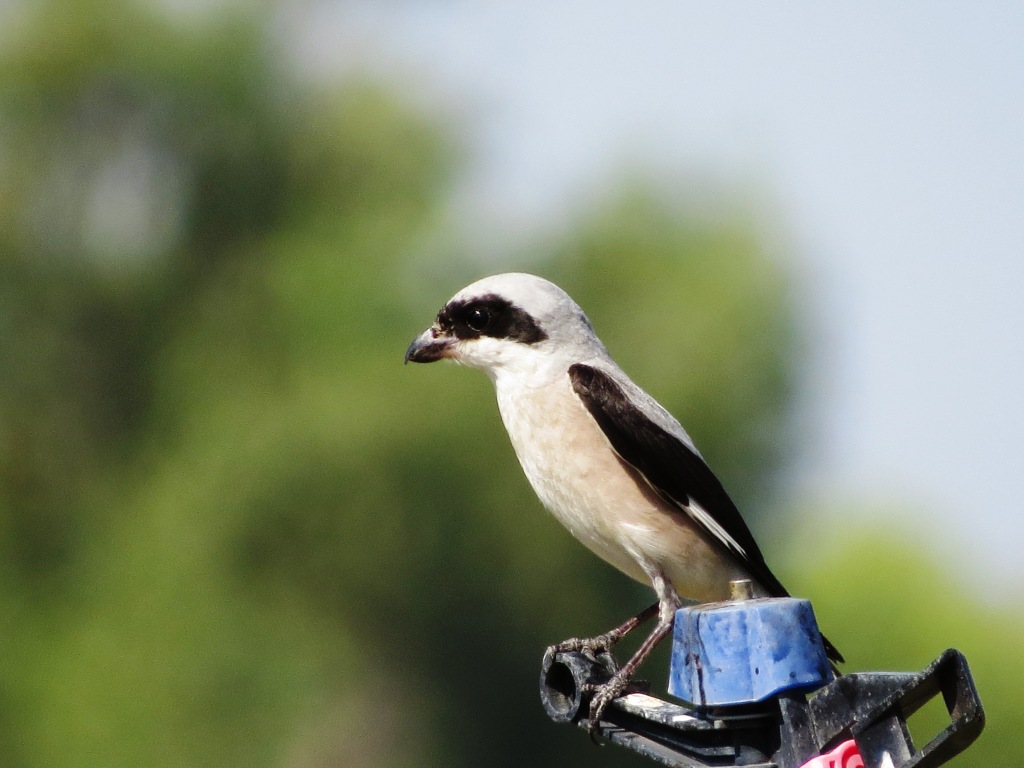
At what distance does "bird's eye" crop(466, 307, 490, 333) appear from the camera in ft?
11.6

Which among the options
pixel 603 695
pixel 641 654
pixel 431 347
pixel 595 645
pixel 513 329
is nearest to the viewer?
A: pixel 603 695

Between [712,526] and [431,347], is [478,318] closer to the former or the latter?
[431,347]

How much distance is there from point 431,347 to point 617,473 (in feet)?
2.35

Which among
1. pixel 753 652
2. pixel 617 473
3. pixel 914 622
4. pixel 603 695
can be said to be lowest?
pixel 914 622

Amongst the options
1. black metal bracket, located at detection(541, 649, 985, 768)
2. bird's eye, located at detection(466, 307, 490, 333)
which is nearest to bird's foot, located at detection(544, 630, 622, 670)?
black metal bracket, located at detection(541, 649, 985, 768)

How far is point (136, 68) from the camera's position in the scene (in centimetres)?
1250

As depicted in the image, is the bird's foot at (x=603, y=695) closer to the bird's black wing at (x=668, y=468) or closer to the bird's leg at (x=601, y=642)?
the bird's leg at (x=601, y=642)

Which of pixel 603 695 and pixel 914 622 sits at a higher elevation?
pixel 603 695

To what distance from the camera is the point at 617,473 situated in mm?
3236

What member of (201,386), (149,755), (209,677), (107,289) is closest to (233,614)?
(209,677)

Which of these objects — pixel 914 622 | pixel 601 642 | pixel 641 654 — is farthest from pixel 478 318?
pixel 914 622

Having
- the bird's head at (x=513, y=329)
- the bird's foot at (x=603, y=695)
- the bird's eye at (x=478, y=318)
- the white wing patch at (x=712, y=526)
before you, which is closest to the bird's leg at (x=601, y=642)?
the white wing patch at (x=712, y=526)

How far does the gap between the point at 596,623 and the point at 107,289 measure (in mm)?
6100

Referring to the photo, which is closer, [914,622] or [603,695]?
[603,695]
